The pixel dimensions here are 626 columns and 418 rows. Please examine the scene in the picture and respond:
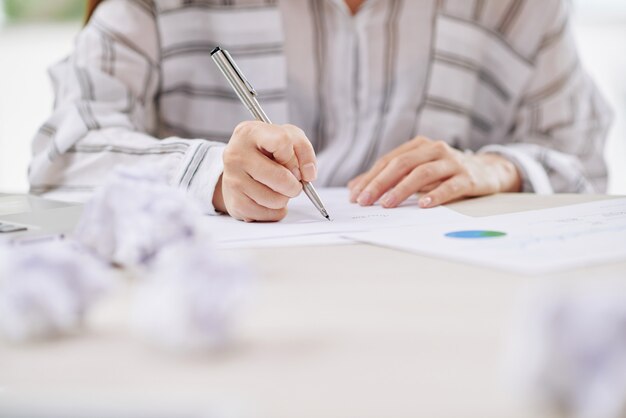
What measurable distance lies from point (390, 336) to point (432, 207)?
1.52 feet

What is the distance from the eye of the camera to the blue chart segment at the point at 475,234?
23.3 inches

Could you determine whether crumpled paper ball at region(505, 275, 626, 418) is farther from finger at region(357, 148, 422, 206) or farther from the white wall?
the white wall

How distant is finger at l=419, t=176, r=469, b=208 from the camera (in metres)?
0.80

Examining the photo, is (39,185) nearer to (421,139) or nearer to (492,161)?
(421,139)

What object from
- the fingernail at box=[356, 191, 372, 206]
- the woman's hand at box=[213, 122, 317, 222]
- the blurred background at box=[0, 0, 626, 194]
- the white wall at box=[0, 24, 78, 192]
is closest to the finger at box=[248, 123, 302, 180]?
the woman's hand at box=[213, 122, 317, 222]

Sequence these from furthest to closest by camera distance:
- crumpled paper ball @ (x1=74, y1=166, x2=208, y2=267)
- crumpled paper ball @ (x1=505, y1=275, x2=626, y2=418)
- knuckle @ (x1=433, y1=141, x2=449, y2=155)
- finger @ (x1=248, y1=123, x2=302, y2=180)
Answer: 1. knuckle @ (x1=433, y1=141, x2=449, y2=155)
2. finger @ (x1=248, y1=123, x2=302, y2=180)
3. crumpled paper ball @ (x1=74, y1=166, x2=208, y2=267)
4. crumpled paper ball @ (x1=505, y1=275, x2=626, y2=418)

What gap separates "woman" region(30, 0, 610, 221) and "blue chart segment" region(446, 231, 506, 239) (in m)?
0.47

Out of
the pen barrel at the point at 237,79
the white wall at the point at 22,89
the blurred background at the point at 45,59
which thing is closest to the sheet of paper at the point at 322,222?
the pen barrel at the point at 237,79

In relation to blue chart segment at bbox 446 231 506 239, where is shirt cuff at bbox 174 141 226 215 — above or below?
below

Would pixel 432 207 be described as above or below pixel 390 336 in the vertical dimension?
below

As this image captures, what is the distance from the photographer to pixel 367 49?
4.18 feet

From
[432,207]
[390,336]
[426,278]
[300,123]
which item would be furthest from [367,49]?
[390,336]

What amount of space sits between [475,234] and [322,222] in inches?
6.1

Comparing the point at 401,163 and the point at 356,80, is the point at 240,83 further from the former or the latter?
the point at 356,80
